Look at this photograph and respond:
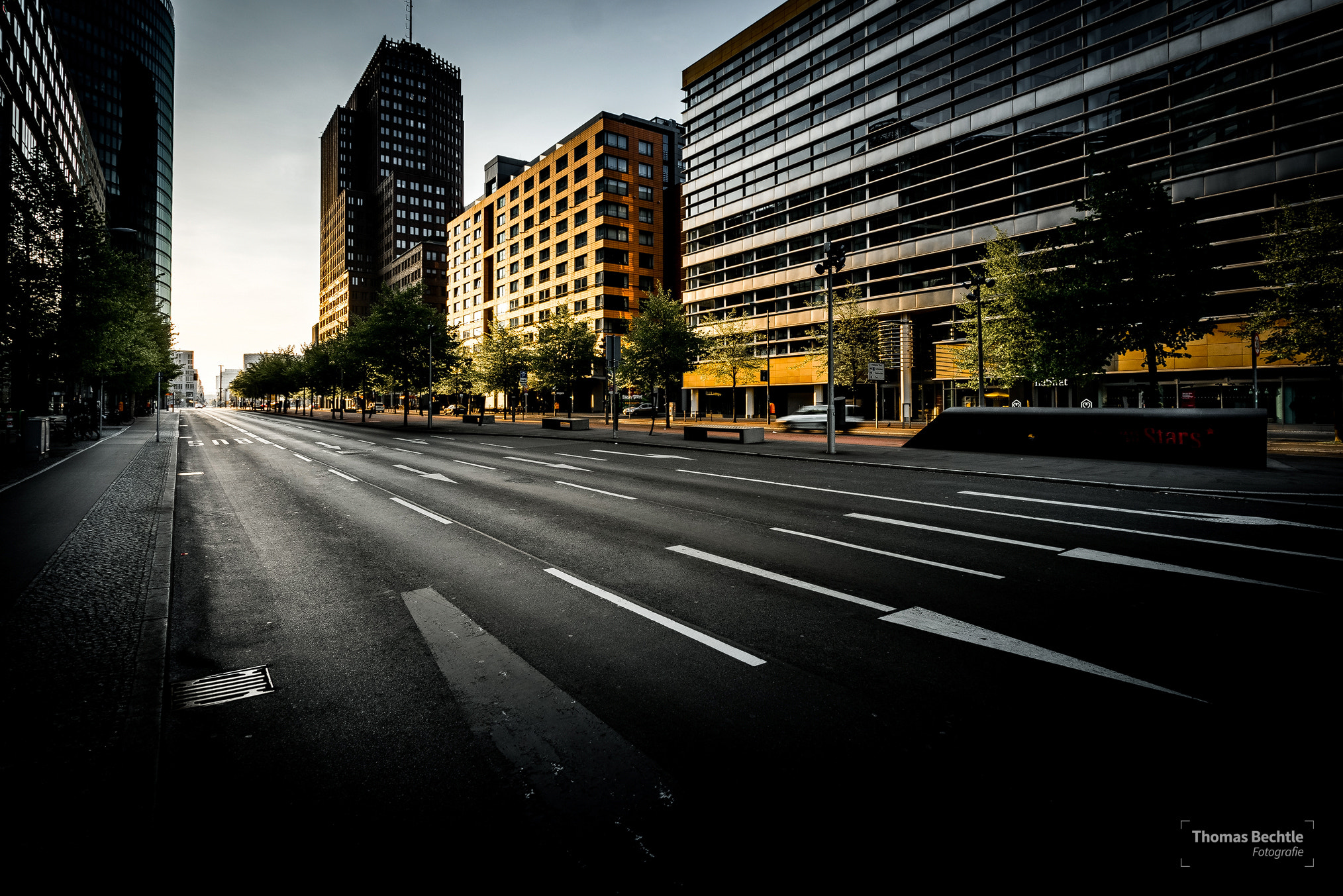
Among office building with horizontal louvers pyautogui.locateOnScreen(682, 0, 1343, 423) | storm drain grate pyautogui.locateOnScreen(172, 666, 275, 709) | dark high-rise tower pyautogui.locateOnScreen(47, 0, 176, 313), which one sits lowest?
storm drain grate pyautogui.locateOnScreen(172, 666, 275, 709)

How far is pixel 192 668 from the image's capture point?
14.0 feet

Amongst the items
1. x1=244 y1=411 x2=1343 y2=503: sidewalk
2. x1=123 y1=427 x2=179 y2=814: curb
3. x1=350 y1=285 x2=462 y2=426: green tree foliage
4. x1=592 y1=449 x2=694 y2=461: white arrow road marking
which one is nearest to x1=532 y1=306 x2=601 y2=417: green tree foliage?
x1=350 y1=285 x2=462 y2=426: green tree foliage

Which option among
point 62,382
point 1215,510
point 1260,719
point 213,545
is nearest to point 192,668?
point 213,545

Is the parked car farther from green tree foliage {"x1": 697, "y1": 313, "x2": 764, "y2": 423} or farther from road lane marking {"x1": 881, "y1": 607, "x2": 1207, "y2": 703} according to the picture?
road lane marking {"x1": 881, "y1": 607, "x2": 1207, "y2": 703}

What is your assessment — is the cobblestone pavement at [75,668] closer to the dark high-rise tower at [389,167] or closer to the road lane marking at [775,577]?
the road lane marking at [775,577]

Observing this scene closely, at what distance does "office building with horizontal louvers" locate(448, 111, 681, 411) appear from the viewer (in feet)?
256

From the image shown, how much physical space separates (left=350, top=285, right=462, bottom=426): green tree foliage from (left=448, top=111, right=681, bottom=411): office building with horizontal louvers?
21.9 metres

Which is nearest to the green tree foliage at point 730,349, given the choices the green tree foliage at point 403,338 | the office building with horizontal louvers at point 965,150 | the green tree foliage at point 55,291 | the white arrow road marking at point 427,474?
the office building with horizontal louvers at point 965,150

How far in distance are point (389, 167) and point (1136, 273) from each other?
173 meters

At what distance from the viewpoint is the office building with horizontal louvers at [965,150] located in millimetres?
33375

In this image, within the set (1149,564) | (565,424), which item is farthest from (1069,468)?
(565,424)

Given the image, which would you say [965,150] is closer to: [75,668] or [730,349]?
[730,349]

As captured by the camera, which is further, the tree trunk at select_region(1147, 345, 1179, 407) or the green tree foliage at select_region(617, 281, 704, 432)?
the green tree foliage at select_region(617, 281, 704, 432)

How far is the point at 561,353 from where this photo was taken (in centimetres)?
5594
